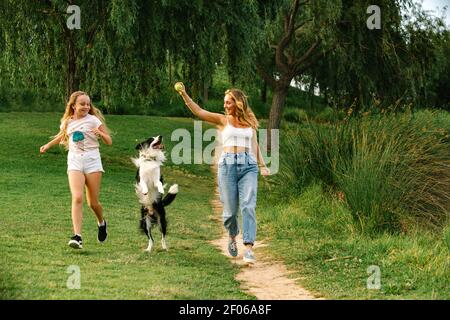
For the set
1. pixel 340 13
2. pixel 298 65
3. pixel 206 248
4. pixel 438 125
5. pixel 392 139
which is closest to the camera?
pixel 206 248

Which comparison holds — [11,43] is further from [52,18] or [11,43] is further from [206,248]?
[206,248]

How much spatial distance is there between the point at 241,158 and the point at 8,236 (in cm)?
359

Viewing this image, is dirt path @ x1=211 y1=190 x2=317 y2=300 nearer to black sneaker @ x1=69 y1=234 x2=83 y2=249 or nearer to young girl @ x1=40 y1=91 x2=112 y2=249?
black sneaker @ x1=69 y1=234 x2=83 y2=249

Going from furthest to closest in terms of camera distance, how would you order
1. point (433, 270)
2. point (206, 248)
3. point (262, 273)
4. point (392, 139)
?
point (392, 139) → point (206, 248) → point (262, 273) → point (433, 270)

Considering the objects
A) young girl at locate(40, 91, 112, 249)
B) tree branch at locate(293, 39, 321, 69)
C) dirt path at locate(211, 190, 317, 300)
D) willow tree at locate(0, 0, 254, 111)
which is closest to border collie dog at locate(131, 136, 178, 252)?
young girl at locate(40, 91, 112, 249)

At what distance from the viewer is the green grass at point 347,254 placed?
7133 millimetres

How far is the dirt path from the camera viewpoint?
708 centimetres

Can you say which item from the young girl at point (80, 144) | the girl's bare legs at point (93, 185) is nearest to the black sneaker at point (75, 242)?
the young girl at point (80, 144)

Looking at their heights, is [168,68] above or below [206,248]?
above

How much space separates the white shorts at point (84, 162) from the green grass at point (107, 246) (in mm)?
989

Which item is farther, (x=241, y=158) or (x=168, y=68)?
(x=168, y=68)

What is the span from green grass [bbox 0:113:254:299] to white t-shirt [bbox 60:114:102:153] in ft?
4.05

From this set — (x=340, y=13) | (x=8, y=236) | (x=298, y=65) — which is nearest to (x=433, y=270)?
(x=8, y=236)

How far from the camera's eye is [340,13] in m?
21.8
